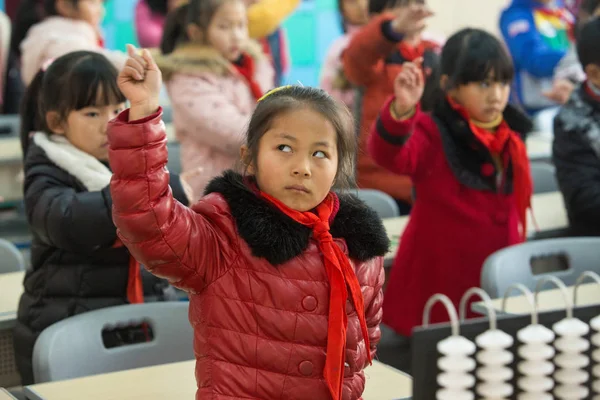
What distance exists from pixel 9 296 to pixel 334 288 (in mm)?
1446

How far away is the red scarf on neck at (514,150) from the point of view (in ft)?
10.9

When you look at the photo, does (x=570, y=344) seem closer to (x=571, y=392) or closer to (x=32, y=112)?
(x=571, y=392)

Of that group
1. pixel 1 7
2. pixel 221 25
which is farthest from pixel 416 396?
pixel 1 7

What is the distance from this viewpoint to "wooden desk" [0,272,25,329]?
2.79 metres

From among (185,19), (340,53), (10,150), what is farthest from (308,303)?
(10,150)

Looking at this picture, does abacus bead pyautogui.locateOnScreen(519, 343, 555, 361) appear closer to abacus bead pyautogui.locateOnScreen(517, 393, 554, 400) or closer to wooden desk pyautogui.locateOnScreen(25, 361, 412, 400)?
abacus bead pyautogui.locateOnScreen(517, 393, 554, 400)

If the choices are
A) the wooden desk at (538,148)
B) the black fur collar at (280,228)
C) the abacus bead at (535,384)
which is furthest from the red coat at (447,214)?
the wooden desk at (538,148)

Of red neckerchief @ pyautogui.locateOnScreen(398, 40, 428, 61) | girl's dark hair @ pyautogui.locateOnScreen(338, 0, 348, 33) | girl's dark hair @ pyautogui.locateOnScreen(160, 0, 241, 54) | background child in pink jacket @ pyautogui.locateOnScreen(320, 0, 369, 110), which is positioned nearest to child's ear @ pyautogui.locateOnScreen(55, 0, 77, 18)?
girl's dark hair @ pyautogui.locateOnScreen(160, 0, 241, 54)

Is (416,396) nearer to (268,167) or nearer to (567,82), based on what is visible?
(268,167)

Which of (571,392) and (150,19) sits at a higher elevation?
(150,19)

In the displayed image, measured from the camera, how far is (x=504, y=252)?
2982 millimetres

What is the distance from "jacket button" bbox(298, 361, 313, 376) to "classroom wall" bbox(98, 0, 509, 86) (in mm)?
6955

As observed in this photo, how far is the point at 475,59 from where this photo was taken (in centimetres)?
330

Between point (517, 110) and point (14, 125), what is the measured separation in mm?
3357
